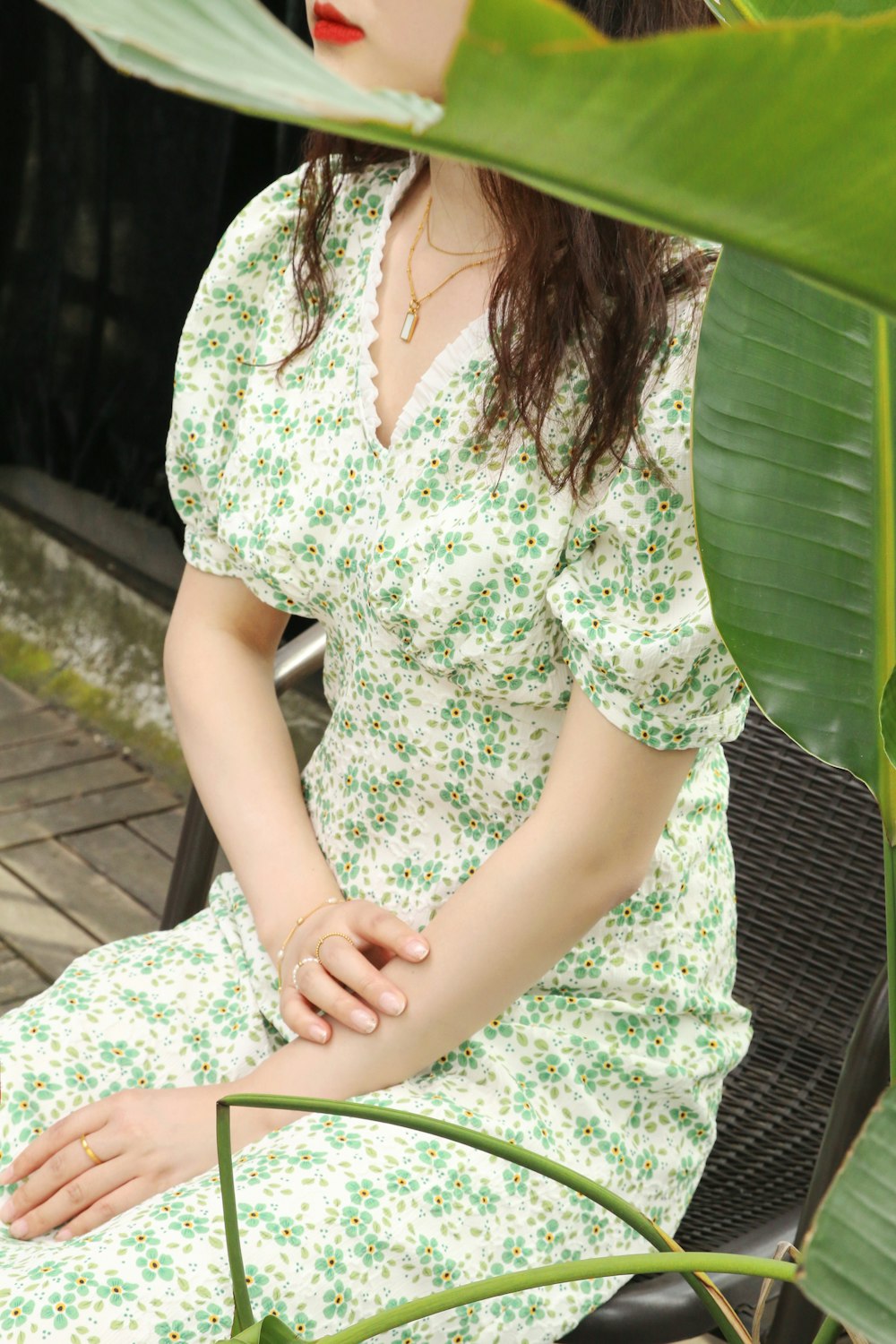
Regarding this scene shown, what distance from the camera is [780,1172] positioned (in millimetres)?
1242

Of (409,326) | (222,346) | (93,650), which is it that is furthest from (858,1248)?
(93,650)

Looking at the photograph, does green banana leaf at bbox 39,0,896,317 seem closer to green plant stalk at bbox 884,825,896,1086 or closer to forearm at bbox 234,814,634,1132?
green plant stalk at bbox 884,825,896,1086

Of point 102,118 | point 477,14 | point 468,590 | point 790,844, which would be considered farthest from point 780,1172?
point 102,118

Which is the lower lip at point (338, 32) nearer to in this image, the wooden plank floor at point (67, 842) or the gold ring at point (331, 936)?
the gold ring at point (331, 936)

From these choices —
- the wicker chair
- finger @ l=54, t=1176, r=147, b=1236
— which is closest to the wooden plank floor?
the wicker chair

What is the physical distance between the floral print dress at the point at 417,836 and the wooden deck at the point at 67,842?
121 cm

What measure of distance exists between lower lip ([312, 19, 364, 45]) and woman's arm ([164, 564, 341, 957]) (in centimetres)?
46

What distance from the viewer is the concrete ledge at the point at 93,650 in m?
2.87

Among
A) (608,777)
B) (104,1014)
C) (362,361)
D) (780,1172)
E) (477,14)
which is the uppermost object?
(477,14)

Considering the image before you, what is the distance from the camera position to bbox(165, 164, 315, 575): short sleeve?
122 centimetres

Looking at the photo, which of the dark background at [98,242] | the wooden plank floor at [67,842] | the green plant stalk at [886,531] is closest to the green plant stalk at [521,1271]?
the green plant stalk at [886,531]

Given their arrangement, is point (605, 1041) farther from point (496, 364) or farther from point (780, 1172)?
point (496, 364)

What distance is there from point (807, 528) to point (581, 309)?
471 millimetres

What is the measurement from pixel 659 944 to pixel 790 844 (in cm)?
29
